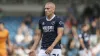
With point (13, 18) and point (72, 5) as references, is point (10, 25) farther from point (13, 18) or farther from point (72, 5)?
point (72, 5)

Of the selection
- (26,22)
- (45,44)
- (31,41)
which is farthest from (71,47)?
(45,44)

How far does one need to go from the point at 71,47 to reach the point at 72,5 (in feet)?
17.5

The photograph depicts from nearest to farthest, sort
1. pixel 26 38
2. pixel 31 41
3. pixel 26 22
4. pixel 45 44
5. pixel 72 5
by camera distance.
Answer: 1. pixel 45 44
2. pixel 31 41
3. pixel 26 38
4. pixel 26 22
5. pixel 72 5

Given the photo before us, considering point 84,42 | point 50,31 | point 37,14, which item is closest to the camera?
point 50,31

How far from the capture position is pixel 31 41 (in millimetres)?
17984

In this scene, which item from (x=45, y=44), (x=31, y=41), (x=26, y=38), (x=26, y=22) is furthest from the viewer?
(x=26, y=22)

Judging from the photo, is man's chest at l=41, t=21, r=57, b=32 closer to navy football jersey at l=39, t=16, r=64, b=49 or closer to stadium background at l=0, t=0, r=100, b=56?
navy football jersey at l=39, t=16, r=64, b=49

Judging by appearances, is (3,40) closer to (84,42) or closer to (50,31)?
(50,31)

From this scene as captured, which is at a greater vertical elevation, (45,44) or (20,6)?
(45,44)

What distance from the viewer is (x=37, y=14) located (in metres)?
23.5

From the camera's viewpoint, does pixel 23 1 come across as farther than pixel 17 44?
Yes

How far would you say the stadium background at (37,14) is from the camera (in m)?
20.5

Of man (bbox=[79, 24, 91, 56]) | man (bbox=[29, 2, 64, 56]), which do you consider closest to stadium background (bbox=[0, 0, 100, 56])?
man (bbox=[79, 24, 91, 56])

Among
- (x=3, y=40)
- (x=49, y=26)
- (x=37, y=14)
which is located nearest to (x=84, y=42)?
(x=3, y=40)
